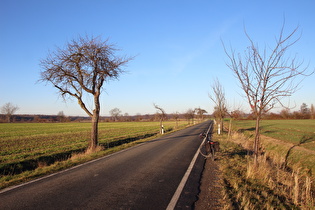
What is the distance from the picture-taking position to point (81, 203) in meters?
3.79

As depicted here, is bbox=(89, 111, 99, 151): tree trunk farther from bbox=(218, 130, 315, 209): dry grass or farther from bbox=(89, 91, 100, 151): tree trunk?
bbox=(218, 130, 315, 209): dry grass

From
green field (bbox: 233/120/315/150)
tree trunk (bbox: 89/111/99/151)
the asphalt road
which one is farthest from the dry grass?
green field (bbox: 233/120/315/150)

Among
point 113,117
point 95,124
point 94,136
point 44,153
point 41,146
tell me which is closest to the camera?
point 94,136

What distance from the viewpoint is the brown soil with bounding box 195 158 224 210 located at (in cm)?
379

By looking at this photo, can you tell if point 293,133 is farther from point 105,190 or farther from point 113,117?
point 113,117

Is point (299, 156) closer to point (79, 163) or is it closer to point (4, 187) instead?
point (79, 163)

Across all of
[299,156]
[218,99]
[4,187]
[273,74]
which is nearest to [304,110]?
[218,99]

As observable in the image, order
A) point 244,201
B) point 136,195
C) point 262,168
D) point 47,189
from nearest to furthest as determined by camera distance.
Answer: point 244,201, point 136,195, point 47,189, point 262,168

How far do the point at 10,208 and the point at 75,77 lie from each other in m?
9.86

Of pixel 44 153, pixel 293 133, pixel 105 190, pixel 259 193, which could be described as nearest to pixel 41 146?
pixel 44 153

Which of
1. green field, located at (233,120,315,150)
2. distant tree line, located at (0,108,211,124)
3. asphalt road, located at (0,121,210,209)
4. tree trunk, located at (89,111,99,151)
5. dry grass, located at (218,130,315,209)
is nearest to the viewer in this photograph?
asphalt road, located at (0,121,210,209)


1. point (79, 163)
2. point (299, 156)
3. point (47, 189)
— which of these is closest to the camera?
point (47, 189)

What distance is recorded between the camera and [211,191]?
4.54 meters

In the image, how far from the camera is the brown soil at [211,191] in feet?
12.4
